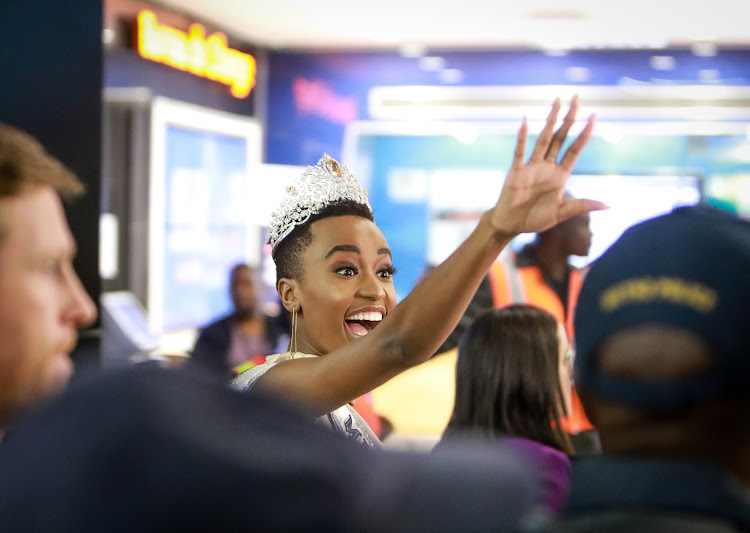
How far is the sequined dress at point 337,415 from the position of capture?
4.23 feet

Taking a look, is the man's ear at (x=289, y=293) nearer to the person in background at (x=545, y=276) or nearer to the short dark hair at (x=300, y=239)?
the short dark hair at (x=300, y=239)

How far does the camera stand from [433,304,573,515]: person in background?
1946 millimetres

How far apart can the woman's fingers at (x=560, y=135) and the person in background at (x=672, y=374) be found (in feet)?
1.78

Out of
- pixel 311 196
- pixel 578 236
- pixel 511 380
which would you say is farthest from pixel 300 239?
pixel 578 236

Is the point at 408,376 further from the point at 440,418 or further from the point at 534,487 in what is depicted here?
the point at 534,487

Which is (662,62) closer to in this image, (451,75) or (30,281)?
(451,75)

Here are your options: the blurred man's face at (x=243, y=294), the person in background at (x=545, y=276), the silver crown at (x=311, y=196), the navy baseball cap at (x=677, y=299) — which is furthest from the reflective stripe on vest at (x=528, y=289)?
the navy baseball cap at (x=677, y=299)

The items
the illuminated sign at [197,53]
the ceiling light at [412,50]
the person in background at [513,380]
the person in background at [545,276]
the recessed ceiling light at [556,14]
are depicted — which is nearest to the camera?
the person in background at [513,380]

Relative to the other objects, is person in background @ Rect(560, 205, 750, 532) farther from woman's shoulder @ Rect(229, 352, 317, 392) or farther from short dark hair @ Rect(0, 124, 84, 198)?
woman's shoulder @ Rect(229, 352, 317, 392)

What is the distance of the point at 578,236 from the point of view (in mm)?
3217

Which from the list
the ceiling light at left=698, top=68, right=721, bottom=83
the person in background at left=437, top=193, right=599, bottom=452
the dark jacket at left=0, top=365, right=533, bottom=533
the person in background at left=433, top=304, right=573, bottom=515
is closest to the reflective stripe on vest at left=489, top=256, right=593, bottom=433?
the person in background at left=437, top=193, right=599, bottom=452

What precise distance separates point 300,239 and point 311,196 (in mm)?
79

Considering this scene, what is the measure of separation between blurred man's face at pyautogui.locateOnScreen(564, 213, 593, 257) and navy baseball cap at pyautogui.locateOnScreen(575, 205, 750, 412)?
259cm

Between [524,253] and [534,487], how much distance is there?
2.88m
